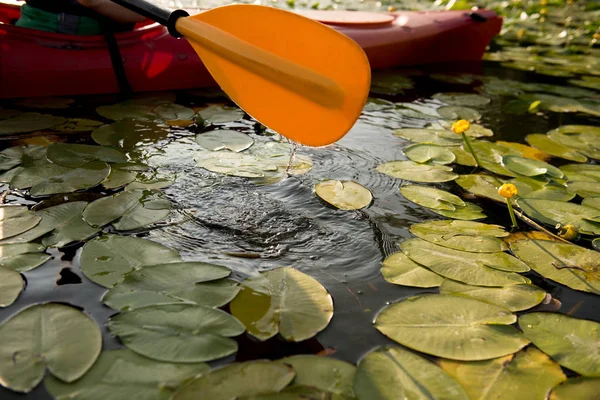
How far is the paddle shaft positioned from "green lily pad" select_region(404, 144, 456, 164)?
24.5 inches

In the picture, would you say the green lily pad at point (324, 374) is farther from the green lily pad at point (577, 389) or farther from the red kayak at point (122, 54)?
the red kayak at point (122, 54)

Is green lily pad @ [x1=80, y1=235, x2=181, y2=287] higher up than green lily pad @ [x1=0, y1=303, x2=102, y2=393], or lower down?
higher up

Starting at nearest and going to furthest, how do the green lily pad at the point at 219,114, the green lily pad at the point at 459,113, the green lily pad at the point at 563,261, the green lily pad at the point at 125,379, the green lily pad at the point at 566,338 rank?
the green lily pad at the point at 125,379
the green lily pad at the point at 566,338
the green lily pad at the point at 563,261
the green lily pad at the point at 219,114
the green lily pad at the point at 459,113

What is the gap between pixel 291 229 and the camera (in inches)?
59.9

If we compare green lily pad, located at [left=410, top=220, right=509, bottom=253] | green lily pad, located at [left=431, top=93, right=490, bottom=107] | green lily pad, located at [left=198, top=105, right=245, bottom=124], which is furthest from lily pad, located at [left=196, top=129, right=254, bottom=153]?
green lily pad, located at [left=431, top=93, right=490, bottom=107]

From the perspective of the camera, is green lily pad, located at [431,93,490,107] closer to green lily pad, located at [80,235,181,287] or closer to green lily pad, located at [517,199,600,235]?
green lily pad, located at [517,199,600,235]

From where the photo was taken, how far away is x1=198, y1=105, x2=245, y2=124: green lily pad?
2314 millimetres

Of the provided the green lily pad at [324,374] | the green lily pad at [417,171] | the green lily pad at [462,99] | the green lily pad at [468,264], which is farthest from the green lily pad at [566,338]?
the green lily pad at [462,99]

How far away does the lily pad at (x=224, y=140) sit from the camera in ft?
6.68

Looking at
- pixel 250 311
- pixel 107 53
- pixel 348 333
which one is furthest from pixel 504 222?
pixel 107 53

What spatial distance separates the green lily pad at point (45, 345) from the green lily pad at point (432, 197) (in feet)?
3.45

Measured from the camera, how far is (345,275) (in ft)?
4.46

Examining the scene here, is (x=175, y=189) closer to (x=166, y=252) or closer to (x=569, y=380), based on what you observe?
(x=166, y=252)

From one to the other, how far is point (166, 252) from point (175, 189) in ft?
1.32
